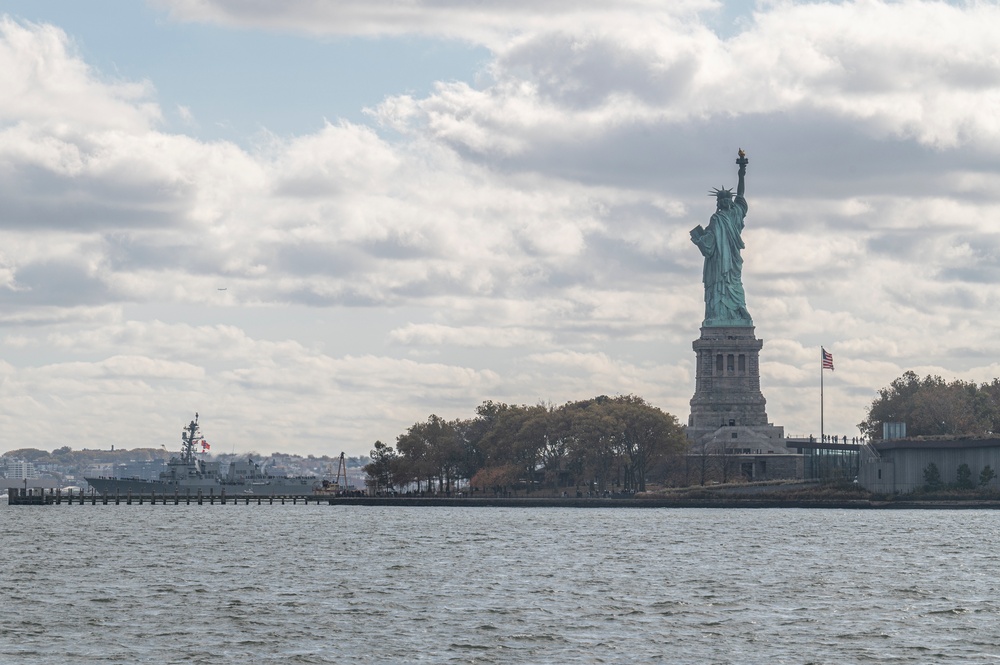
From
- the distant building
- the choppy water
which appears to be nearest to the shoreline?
the distant building

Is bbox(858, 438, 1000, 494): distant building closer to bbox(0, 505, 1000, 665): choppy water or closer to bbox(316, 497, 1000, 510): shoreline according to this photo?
bbox(316, 497, 1000, 510): shoreline

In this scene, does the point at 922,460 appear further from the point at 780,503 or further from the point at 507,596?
the point at 507,596

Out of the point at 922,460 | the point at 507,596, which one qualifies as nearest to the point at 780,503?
the point at 922,460

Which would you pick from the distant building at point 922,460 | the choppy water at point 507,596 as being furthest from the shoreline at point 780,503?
the choppy water at point 507,596

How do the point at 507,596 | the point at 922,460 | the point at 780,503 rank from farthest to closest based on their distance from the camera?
the point at 780,503 → the point at 922,460 → the point at 507,596

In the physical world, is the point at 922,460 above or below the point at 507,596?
above

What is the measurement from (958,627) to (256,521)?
104536 millimetres

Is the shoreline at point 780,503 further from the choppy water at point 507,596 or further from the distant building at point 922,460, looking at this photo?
the choppy water at point 507,596

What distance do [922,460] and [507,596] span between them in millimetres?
106224

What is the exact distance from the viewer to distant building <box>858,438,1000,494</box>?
172500mm

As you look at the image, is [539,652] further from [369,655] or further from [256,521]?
[256,521]

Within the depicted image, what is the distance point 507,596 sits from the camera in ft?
255

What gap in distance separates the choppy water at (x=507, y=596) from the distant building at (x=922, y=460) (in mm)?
39979

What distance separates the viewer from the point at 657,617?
69.9 metres
